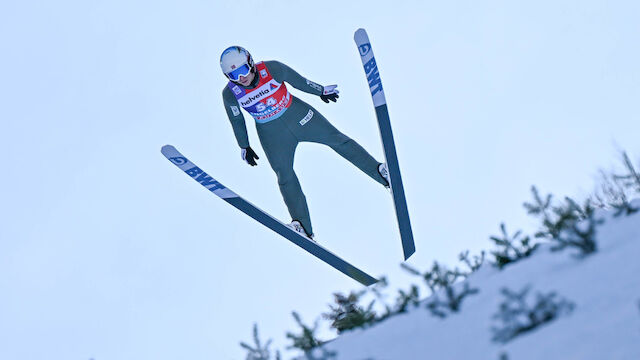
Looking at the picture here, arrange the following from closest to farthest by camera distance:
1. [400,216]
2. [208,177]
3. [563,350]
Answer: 1. [563,350]
2. [400,216]
3. [208,177]

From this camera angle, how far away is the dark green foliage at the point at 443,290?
2.72 metres

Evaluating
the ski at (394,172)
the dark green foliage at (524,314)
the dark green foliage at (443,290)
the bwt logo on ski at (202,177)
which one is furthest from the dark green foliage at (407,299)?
the bwt logo on ski at (202,177)

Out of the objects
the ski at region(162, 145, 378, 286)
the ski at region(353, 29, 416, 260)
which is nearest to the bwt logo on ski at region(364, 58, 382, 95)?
the ski at region(353, 29, 416, 260)

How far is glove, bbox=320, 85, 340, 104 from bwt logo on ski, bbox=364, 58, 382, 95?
47 centimetres

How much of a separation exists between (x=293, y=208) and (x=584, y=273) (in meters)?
5.05

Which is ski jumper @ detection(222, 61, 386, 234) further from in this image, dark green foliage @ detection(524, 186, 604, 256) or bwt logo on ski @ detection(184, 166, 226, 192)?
dark green foliage @ detection(524, 186, 604, 256)

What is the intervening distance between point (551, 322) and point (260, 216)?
5361mm

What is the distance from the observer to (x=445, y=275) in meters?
3.11

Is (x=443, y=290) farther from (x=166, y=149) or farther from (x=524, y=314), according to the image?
(x=166, y=149)

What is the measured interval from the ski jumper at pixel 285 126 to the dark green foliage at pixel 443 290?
13.4 feet

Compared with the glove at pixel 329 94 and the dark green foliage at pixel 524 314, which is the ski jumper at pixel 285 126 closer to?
the glove at pixel 329 94

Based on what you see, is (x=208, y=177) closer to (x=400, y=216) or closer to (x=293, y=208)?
(x=293, y=208)

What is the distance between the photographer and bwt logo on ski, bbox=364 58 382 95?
23.3ft

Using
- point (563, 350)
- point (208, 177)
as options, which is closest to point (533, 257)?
point (563, 350)
